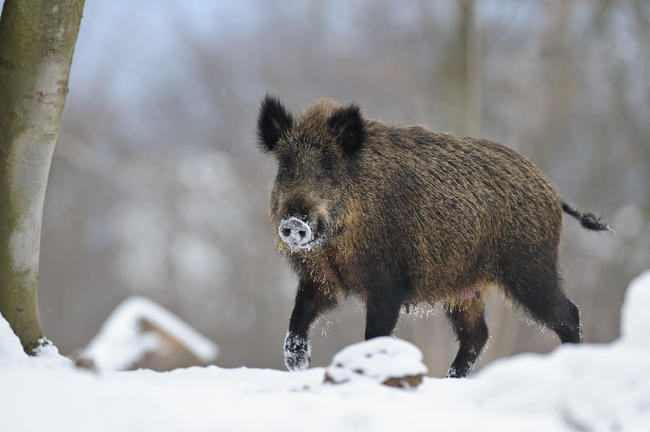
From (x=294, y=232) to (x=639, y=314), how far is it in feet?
7.32

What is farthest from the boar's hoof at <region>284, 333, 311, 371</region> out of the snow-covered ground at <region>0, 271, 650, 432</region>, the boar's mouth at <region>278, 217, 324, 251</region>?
the snow-covered ground at <region>0, 271, 650, 432</region>

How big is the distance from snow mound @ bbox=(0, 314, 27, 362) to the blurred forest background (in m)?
13.0

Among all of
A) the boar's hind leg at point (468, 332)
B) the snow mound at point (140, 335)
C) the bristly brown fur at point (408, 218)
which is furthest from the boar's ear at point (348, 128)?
the snow mound at point (140, 335)

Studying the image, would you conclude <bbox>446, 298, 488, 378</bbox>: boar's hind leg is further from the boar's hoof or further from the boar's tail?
the boar's hoof

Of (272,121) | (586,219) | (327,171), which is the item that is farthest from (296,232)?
(586,219)

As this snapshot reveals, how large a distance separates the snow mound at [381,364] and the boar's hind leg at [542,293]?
2216mm

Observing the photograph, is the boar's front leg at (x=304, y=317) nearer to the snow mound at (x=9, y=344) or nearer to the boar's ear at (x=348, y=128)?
the boar's ear at (x=348, y=128)

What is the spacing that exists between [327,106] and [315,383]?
2439 millimetres

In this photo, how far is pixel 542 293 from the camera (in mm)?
5508

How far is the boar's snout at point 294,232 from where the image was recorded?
4.72m

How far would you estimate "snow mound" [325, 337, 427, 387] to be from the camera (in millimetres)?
3412

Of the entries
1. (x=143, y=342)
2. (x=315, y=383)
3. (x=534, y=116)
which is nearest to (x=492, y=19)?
(x=534, y=116)

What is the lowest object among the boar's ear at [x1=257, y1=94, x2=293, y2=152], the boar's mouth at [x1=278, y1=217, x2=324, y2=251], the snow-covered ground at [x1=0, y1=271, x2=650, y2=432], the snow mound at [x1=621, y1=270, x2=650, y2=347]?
the snow-covered ground at [x1=0, y1=271, x2=650, y2=432]

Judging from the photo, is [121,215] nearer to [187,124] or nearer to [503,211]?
[187,124]
